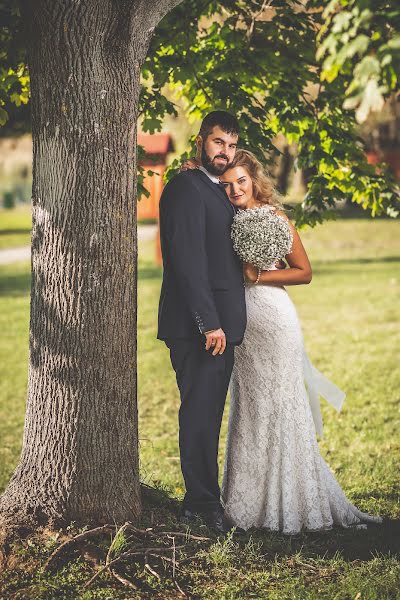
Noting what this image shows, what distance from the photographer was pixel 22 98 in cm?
581

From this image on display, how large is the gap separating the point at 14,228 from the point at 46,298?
102ft

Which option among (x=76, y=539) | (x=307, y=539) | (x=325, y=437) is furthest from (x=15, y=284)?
(x=76, y=539)

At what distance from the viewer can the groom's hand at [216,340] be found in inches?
167

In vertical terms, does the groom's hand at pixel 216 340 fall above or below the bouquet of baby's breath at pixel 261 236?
below

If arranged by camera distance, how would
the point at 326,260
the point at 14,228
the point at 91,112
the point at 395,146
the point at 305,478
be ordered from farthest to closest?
the point at 395,146 < the point at 14,228 < the point at 326,260 < the point at 305,478 < the point at 91,112

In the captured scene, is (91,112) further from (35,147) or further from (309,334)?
(309,334)

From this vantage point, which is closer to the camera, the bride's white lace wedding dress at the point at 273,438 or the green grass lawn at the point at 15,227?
the bride's white lace wedding dress at the point at 273,438

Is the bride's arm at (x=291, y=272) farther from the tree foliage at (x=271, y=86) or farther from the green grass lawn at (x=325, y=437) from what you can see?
the green grass lawn at (x=325, y=437)

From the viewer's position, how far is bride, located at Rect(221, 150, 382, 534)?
15.6ft

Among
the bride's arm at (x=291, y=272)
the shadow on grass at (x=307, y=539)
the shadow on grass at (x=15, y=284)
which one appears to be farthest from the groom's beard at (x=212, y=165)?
the shadow on grass at (x=15, y=284)

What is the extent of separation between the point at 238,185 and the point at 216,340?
1.04 metres

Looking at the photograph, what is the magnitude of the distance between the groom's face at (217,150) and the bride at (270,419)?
0.75ft

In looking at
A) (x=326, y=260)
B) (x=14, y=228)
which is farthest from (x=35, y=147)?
(x=14, y=228)

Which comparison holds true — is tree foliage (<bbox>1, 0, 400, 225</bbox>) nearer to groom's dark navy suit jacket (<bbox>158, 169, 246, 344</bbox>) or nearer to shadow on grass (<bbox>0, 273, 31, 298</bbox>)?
groom's dark navy suit jacket (<bbox>158, 169, 246, 344</bbox>)
